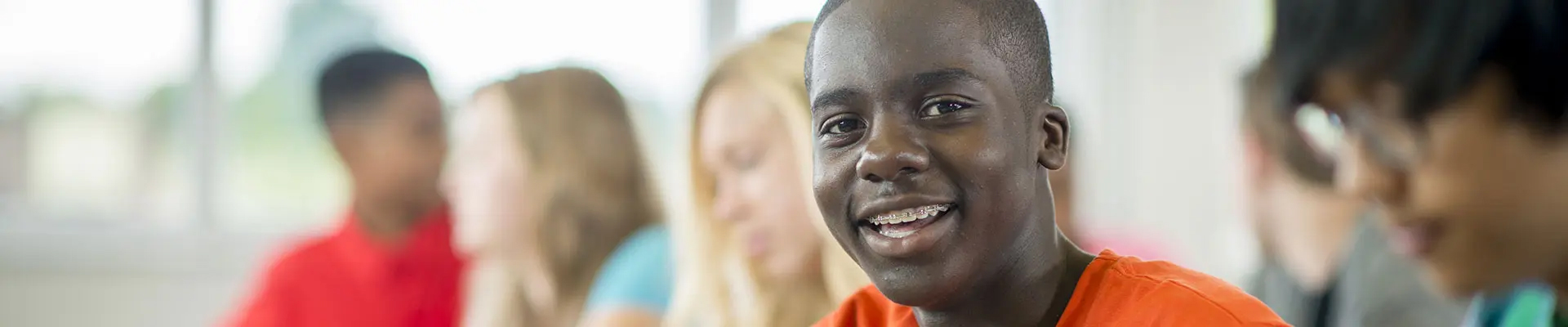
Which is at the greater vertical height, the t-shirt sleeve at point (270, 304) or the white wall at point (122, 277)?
the t-shirt sleeve at point (270, 304)

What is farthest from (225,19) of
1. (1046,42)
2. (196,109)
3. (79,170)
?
(1046,42)

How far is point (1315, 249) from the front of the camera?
2.52 m

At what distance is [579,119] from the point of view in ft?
8.30

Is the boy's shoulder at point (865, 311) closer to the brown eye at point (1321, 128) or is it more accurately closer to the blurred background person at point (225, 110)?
the brown eye at point (1321, 128)

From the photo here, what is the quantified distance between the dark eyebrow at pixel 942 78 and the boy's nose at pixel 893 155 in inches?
1.6

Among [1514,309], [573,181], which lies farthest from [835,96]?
[573,181]

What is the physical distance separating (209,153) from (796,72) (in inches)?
123

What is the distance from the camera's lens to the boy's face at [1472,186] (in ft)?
3.69

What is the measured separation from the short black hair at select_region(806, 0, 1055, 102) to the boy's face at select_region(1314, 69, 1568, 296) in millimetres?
379

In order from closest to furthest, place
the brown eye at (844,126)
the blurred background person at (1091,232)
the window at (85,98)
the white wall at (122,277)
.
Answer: the brown eye at (844,126), the blurred background person at (1091,232), the white wall at (122,277), the window at (85,98)

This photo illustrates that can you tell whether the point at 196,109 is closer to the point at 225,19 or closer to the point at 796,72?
the point at 225,19

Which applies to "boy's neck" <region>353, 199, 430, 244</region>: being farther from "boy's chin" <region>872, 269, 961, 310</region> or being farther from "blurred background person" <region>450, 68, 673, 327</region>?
"boy's chin" <region>872, 269, 961, 310</region>

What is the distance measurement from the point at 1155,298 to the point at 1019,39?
0.24 m

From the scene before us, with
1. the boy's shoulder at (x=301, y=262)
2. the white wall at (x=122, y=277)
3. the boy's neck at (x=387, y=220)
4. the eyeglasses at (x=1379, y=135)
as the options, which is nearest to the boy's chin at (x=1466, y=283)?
the eyeglasses at (x=1379, y=135)
